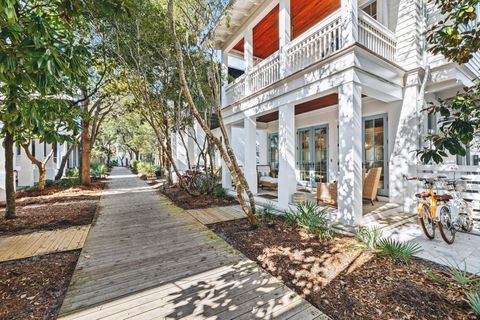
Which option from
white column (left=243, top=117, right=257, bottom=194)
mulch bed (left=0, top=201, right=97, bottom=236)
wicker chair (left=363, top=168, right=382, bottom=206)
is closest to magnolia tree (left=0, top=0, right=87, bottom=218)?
mulch bed (left=0, top=201, right=97, bottom=236)

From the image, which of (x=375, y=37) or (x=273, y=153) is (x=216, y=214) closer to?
(x=273, y=153)

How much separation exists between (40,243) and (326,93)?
645 centimetres

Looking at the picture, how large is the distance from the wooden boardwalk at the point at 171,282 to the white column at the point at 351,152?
2.40 m

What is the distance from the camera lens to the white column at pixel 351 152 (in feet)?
13.4

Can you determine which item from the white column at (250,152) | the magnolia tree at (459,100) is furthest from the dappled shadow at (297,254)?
the white column at (250,152)

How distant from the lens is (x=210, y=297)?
231cm

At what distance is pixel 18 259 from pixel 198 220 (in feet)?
10.0

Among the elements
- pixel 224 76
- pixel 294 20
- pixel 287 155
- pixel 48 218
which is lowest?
pixel 48 218

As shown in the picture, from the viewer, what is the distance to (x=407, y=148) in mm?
5277

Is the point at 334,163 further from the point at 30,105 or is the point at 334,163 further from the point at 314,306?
the point at 30,105

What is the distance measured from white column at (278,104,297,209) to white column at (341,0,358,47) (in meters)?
1.89

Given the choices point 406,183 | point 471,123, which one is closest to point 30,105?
point 471,123

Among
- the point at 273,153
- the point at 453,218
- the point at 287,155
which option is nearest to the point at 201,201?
the point at 287,155

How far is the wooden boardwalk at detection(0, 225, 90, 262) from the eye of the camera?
3391mm
